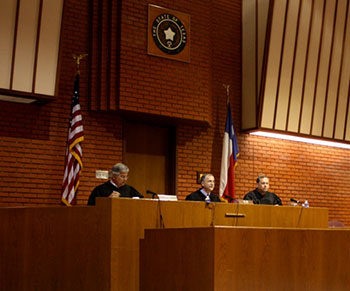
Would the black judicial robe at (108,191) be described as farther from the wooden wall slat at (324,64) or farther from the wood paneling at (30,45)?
the wooden wall slat at (324,64)

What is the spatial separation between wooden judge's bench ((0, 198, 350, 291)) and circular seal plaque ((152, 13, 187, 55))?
360 cm

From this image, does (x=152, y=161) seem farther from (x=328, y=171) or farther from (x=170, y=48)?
(x=328, y=171)

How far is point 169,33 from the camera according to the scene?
8.72 m

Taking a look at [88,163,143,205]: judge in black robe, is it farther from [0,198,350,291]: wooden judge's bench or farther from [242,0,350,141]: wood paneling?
[242,0,350,141]: wood paneling

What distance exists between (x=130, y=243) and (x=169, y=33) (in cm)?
457

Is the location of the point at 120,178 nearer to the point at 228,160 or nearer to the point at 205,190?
the point at 205,190

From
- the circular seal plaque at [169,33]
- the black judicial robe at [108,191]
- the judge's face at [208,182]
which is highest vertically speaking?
the circular seal plaque at [169,33]

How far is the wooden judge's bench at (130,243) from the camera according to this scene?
14.2ft

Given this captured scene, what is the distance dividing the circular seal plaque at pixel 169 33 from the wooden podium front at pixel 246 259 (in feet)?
14.2

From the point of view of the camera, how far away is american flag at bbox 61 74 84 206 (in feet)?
23.9

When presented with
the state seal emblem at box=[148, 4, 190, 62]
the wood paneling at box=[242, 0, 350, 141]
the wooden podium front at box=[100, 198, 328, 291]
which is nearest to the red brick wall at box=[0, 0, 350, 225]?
the state seal emblem at box=[148, 4, 190, 62]

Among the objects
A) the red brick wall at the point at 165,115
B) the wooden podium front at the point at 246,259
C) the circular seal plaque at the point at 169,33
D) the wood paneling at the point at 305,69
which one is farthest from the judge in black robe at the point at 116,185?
the wood paneling at the point at 305,69

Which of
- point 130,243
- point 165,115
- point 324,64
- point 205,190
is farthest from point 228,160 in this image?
point 130,243

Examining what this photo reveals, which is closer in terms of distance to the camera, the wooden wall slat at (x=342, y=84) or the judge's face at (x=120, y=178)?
the judge's face at (x=120, y=178)
